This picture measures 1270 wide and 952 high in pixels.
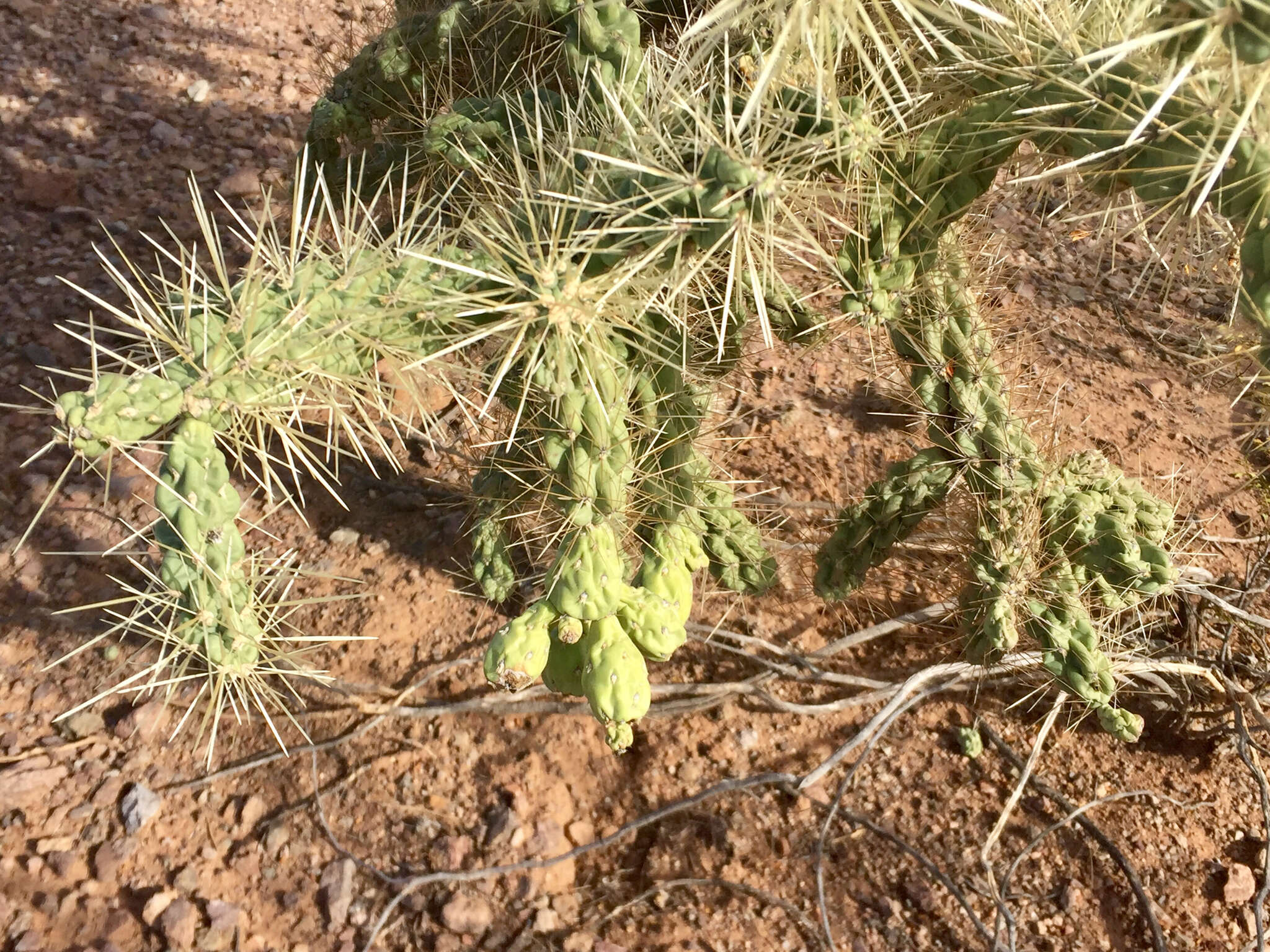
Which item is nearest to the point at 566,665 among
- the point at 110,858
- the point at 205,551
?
the point at 205,551

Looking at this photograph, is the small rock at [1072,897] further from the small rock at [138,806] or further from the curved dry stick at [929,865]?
the small rock at [138,806]

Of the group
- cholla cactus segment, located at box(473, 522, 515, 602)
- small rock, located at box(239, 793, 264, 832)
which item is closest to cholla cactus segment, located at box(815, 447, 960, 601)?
cholla cactus segment, located at box(473, 522, 515, 602)

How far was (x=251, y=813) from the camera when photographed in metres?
1.63

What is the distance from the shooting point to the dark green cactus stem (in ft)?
3.76

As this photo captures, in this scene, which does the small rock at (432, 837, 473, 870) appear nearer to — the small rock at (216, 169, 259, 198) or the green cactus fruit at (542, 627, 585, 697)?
the green cactus fruit at (542, 627, 585, 697)

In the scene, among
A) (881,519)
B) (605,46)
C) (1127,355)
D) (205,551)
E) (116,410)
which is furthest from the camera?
(1127,355)

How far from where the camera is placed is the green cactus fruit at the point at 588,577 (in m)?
1.32

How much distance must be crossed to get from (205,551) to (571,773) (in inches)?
31.7

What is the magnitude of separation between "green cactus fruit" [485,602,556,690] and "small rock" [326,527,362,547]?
86 cm

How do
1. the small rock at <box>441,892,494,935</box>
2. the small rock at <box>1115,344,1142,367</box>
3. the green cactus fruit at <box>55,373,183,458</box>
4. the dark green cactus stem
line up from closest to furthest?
the green cactus fruit at <box>55,373,183,458</box>, the dark green cactus stem, the small rock at <box>441,892,494,935</box>, the small rock at <box>1115,344,1142,367</box>

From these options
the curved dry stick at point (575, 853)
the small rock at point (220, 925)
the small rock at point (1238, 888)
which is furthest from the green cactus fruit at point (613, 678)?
the small rock at point (1238, 888)

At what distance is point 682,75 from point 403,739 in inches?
48.3

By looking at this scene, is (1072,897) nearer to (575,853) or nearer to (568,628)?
(575,853)

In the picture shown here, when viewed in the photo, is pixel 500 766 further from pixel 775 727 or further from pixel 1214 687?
pixel 1214 687
